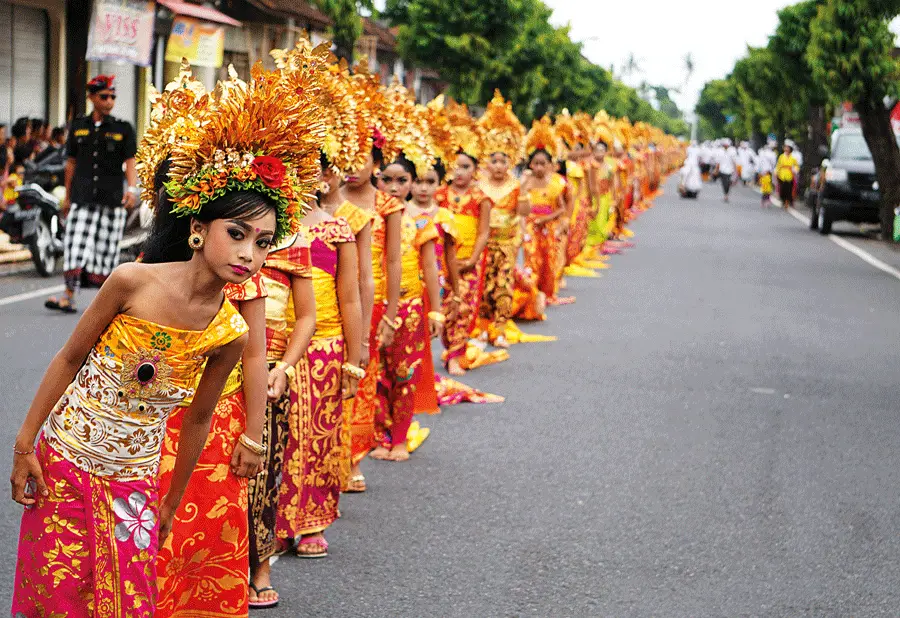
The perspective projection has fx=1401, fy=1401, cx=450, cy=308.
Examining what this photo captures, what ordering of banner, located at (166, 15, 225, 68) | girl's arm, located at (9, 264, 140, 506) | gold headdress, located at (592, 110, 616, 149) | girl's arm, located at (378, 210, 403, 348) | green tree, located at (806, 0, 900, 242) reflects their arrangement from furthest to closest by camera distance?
banner, located at (166, 15, 225, 68) < green tree, located at (806, 0, 900, 242) < gold headdress, located at (592, 110, 616, 149) < girl's arm, located at (378, 210, 403, 348) < girl's arm, located at (9, 264, 140, 506)

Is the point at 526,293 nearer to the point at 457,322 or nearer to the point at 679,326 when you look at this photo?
the point at 679,326

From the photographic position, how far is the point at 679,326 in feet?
43.7

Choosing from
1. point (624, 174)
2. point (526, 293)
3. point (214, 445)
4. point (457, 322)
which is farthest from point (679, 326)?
point (624, 174)

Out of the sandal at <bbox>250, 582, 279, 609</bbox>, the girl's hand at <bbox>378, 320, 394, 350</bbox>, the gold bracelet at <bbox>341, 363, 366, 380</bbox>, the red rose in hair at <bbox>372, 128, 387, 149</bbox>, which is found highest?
the red rose in hair at <bbox>372, 128, 387, 149</bbox>

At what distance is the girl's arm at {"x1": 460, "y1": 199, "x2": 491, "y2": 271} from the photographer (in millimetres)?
10203

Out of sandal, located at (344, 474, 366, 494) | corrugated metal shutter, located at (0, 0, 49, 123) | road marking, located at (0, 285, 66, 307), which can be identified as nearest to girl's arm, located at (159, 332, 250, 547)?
sandal, located at (344, 474, 366, 494)

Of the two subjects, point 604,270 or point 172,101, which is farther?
point 604,270

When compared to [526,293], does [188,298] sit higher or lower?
higher

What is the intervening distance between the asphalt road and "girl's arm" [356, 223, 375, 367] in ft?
2.75

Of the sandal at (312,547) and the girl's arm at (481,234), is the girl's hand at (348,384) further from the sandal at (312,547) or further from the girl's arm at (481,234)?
the girl's arm at (481,234)

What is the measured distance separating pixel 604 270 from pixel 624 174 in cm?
685

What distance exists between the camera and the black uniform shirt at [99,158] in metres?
11.3

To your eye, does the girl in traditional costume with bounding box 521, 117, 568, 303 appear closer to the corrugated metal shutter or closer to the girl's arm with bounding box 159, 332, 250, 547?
the girl's arm with bounding box 159, 332, 250, 547

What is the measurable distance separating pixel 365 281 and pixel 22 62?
18.4m
